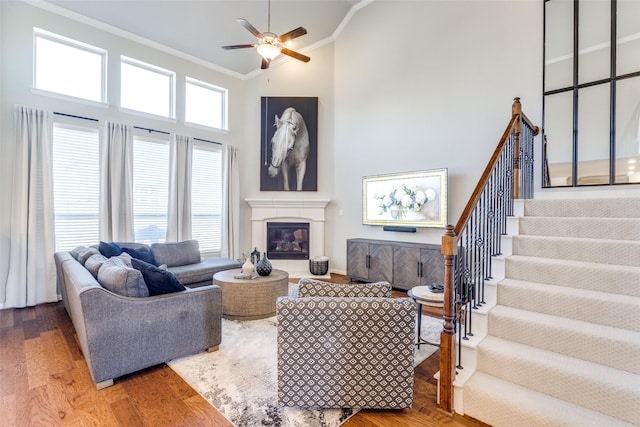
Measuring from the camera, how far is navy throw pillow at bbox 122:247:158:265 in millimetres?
4223

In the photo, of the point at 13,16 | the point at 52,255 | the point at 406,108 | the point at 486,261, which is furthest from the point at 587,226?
the point at 13,16

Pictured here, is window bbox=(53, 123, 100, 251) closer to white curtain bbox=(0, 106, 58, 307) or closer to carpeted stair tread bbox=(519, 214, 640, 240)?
white curtain bbox=(0, 106, 58, 307)

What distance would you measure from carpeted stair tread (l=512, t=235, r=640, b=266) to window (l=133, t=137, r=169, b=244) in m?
5.34

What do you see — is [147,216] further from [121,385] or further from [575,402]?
[575,402]

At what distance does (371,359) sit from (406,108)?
14.8ft

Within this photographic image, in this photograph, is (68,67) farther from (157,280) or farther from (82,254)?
(157,280)

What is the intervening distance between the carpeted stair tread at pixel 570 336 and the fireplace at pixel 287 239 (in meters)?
4.45

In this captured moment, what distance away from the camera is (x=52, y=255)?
4234 millimetres

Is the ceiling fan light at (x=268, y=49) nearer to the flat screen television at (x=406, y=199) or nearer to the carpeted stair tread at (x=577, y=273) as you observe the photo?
the flat screen television at (x=406, y=199)

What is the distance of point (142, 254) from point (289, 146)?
3.42 metres

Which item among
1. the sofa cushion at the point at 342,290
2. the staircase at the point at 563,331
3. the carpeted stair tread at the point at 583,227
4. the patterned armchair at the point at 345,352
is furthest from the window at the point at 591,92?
the patterned armchair at the point at 345,352

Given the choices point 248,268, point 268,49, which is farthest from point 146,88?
point 248,268

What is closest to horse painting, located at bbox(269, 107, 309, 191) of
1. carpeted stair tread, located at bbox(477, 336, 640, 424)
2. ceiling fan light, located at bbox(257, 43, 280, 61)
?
ceiling fan light, located at bbox(257, 43, 280, 61)

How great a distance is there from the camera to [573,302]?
2.09 meters
